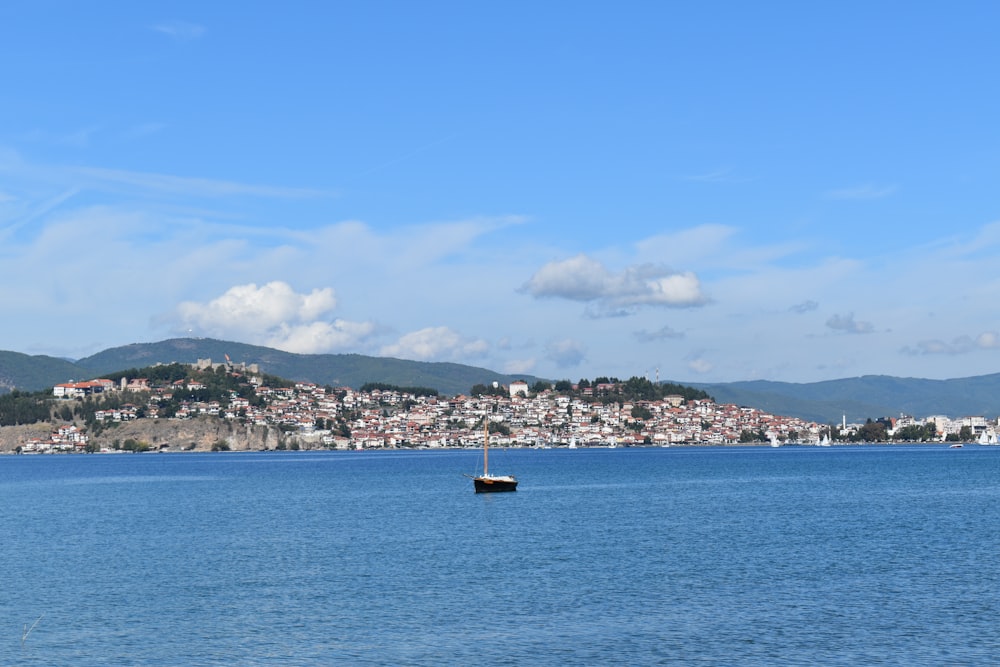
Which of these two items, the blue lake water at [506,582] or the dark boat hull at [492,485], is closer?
the blue lake water at [506,582]

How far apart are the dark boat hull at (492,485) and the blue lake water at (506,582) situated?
43.8ft

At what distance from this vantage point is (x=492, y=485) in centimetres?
11662

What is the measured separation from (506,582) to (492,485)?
215 ft

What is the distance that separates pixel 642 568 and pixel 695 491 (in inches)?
2532

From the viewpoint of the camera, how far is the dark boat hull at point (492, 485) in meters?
116

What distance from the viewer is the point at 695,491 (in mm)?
118000

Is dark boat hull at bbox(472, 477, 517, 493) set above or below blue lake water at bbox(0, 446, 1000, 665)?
above

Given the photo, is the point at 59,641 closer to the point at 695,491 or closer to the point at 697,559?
the point at 697,559

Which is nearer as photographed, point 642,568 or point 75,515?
point 642,568

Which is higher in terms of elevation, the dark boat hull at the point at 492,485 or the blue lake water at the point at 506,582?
the dark boat hull at the point at 492,485

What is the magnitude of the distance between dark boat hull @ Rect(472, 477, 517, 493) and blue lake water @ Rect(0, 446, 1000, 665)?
1336 cm

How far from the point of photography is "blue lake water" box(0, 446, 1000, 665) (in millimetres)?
37500

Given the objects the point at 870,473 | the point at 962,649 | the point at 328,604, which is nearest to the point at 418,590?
the point at 328,604

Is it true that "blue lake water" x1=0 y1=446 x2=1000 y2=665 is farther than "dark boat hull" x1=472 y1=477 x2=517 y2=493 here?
No
